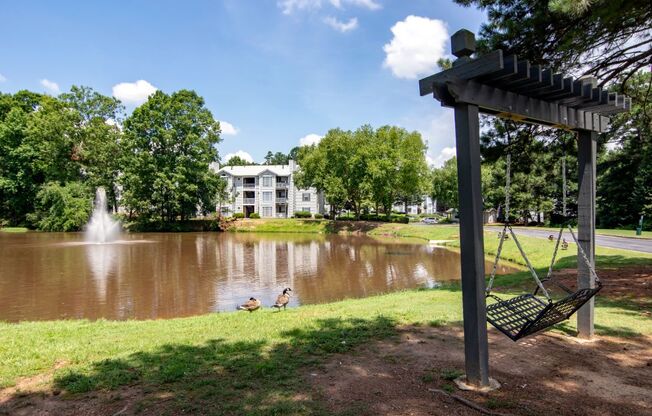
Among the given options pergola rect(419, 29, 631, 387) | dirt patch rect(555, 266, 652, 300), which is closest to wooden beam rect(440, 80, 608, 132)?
pergola rect(419, 29, 631, 387)

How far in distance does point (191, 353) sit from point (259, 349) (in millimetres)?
899

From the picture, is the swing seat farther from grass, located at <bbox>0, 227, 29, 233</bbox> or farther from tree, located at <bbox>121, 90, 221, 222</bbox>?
grass, located at <bbox>0, 227, 29, 233</bbox>

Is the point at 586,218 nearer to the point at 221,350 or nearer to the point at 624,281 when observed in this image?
the point at 221,350

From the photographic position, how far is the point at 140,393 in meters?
4.09

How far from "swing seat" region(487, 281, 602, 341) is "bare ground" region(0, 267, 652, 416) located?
20.2 inches

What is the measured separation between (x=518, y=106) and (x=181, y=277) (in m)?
15.4

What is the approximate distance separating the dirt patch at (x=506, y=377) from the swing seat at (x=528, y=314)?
50cm

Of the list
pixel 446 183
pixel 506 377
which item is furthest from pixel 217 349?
pixel 446 183

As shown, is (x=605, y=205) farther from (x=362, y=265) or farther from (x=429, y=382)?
(x=429, y=382)

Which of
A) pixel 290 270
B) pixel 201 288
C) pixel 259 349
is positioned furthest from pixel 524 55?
pixel 290 270

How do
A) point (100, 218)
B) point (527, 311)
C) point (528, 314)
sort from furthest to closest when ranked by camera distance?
point (100, 218) < point (527, 311) < point (528, 314)

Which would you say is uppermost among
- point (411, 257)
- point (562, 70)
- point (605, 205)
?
point (562, 70)

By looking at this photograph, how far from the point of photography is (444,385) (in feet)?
13.7

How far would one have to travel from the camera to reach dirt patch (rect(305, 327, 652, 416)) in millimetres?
3689
